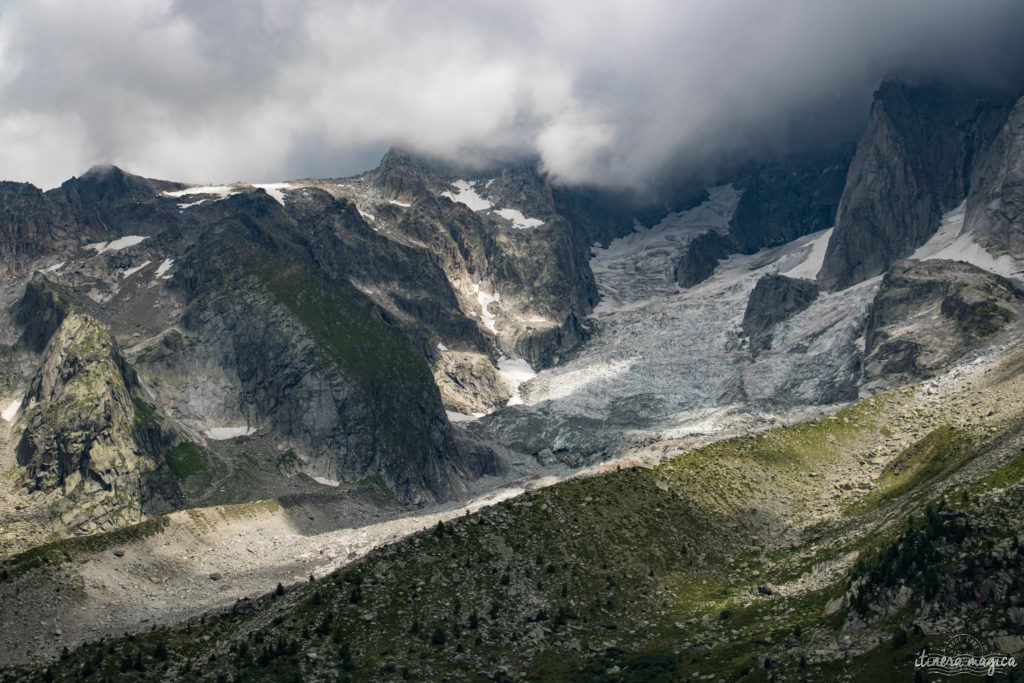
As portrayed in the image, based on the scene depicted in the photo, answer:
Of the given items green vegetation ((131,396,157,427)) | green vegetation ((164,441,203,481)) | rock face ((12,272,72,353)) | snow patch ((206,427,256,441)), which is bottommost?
green vegetation ((164,441,203,481))

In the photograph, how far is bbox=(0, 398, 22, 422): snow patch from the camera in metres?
173

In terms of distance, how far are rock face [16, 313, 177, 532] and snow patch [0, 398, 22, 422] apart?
385 centimetres

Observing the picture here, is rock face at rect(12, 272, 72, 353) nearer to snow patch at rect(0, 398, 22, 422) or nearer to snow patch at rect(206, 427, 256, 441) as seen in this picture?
snow patch at rect(0, 398, 22, 422)

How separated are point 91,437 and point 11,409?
3001 cm

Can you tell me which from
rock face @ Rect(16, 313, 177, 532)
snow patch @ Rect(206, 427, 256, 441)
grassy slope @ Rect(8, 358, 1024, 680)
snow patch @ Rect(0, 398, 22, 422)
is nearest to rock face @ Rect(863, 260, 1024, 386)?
grassy slope @ Rect(8, 358, 1024, 680)

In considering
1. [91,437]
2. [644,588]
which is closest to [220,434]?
[91,437]

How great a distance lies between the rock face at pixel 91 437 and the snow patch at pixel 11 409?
385cm

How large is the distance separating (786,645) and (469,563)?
76.6 feet

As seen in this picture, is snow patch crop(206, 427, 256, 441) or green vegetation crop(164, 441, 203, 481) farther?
snow patch crop(206, 427, 256, 441)

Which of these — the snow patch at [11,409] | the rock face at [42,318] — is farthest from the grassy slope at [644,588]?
the rock face at [42,318]

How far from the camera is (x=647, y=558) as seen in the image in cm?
6341

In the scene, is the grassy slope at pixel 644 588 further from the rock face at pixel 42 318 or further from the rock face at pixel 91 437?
the rock face at pixel 42 318

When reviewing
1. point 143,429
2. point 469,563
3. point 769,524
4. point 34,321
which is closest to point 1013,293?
point 769,524

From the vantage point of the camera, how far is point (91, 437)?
161125 millimetres
